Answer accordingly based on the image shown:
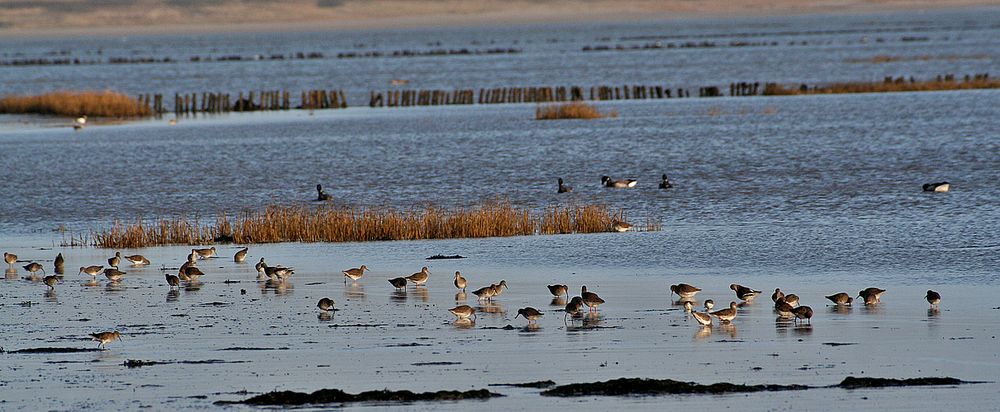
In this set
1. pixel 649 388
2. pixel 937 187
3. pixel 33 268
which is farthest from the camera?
pixel 937 187

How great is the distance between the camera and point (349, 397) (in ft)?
44.6

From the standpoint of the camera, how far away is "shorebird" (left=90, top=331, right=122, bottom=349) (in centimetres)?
1609

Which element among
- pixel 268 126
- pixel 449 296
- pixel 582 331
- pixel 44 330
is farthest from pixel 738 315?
pixel 268 126

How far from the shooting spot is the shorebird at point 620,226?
1104 inches

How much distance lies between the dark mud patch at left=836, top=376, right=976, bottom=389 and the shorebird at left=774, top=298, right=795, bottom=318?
140 inches

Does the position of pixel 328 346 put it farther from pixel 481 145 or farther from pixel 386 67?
pixel 386 67

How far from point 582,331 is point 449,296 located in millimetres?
3748

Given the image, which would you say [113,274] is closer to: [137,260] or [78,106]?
[137,260]

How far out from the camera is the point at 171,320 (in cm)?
1841

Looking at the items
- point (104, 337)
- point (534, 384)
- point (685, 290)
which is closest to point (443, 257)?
point (685, 290)

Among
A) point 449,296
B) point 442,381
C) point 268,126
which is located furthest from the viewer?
point 268,126

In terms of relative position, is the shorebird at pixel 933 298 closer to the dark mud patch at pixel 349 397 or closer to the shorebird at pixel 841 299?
the shorebird at pixel 841 299

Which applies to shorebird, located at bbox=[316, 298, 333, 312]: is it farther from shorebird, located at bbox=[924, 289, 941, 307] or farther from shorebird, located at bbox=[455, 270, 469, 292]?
shorebird, located at bbox=[924, 289, 941, 307]

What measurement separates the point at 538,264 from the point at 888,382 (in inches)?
423
